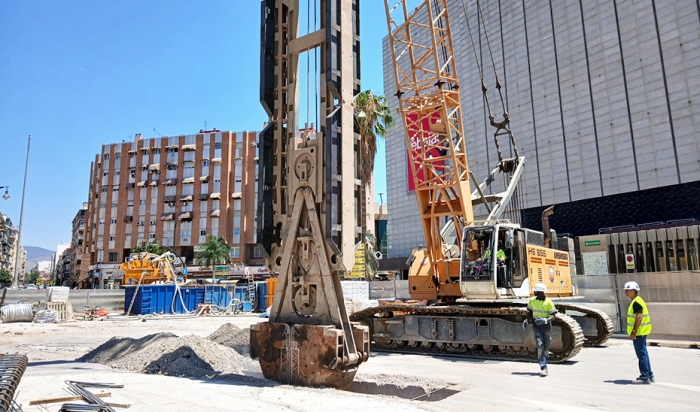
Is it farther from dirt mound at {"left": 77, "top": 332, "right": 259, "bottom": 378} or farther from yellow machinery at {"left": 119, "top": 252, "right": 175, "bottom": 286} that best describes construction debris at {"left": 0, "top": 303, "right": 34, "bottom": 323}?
dirt mound at {"left": 77, "top": 332, "right": 259, "bottom": 378}

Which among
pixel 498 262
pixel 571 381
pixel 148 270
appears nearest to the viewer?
pixel 571 381

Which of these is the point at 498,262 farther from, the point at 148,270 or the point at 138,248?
the point at 138,248

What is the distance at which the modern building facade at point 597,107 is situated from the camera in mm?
32312

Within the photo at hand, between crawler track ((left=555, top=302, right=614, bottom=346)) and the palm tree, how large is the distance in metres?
17.8

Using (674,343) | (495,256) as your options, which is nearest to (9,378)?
(495,256)

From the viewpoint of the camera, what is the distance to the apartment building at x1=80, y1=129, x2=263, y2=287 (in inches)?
2940

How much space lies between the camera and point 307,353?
7332 millimetres

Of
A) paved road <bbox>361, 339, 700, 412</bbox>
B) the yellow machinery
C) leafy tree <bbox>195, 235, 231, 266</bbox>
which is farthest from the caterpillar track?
leafy tree <bbox>195, 235, 231, 266</bbox>

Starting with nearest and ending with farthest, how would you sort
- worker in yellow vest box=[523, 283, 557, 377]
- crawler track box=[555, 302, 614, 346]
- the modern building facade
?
worker in yellow vest box=[523, 283, 557, 377]
crawler track box=[555, 302, 614, 346]
the modern building facade

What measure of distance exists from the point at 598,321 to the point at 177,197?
2806 inches

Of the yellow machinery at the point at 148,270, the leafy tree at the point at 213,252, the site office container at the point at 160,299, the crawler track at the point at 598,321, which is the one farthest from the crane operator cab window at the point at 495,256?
the leafy tree at the point at 213,252

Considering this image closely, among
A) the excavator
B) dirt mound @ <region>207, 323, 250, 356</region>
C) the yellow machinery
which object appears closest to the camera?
the excavator

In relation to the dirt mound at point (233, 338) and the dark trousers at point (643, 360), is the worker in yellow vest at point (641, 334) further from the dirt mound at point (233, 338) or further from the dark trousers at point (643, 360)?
the dirt mound at point (233, 338)

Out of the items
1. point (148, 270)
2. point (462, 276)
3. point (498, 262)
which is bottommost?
point (462, 276)
